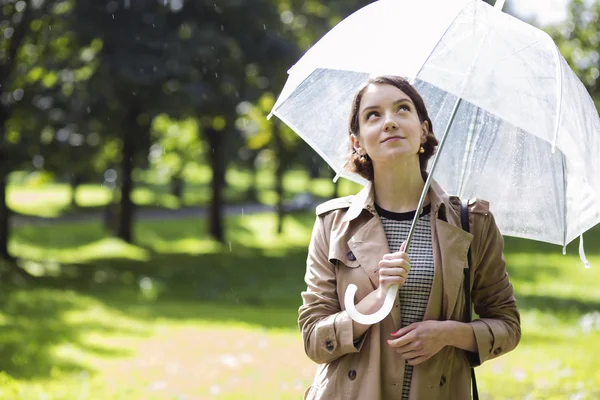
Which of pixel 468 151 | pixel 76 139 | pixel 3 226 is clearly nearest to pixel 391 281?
pixel 468 151

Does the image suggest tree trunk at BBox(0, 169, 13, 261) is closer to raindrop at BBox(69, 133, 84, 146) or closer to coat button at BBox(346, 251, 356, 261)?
raindrop at BBox(69, 133, 84, 146)

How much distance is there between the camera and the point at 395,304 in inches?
121

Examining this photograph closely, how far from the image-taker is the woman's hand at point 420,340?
2977 mm

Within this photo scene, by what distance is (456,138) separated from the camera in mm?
3764

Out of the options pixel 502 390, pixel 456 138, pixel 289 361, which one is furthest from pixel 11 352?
pixel 456 138

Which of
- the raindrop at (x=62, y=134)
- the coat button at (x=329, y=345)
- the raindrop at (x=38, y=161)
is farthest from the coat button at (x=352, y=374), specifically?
the raindrop at (x=62, y=134)

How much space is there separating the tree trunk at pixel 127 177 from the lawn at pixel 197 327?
21.6 inches

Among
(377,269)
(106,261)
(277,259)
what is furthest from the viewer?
(277,259)

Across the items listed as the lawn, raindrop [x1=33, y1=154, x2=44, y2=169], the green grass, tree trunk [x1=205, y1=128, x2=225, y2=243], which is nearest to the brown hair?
the lawn

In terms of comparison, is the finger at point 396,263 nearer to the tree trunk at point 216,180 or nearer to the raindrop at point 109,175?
the tree trunk at point 216,180

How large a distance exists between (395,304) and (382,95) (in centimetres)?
71

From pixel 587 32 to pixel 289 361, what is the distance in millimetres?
7273

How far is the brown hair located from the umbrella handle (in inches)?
21.9

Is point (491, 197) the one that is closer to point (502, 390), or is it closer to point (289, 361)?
point (502, 390)
